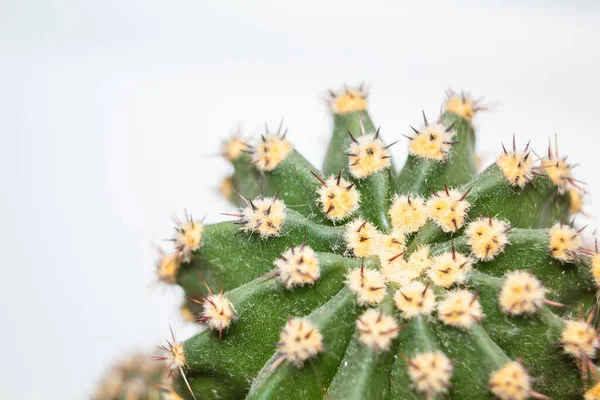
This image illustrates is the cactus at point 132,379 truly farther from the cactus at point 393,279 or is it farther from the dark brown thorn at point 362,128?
the dark brown thorn at point 362,128

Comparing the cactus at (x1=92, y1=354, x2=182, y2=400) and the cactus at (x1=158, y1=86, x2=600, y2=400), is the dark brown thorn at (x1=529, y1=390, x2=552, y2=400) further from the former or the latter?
the cactus at (x1=92, y1=354, x2=182, y2=400)

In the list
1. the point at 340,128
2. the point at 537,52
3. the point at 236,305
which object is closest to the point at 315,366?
the point at 236,305

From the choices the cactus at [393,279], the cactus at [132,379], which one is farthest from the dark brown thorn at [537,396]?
the cactus at [132,379]

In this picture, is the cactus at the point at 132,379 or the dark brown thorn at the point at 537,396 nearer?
the dark brown thorn at the point at 537,396

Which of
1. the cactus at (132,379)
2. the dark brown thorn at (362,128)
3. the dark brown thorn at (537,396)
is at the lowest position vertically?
the cactus at (132,379)

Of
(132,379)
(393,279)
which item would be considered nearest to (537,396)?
(393,279)

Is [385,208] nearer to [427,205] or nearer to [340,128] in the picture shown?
[427,205]

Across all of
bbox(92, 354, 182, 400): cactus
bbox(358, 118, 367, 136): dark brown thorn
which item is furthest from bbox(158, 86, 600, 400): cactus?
bbox(92, 354, 182, 400): cactus

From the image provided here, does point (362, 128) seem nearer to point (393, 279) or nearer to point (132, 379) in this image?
point (393, 279)
